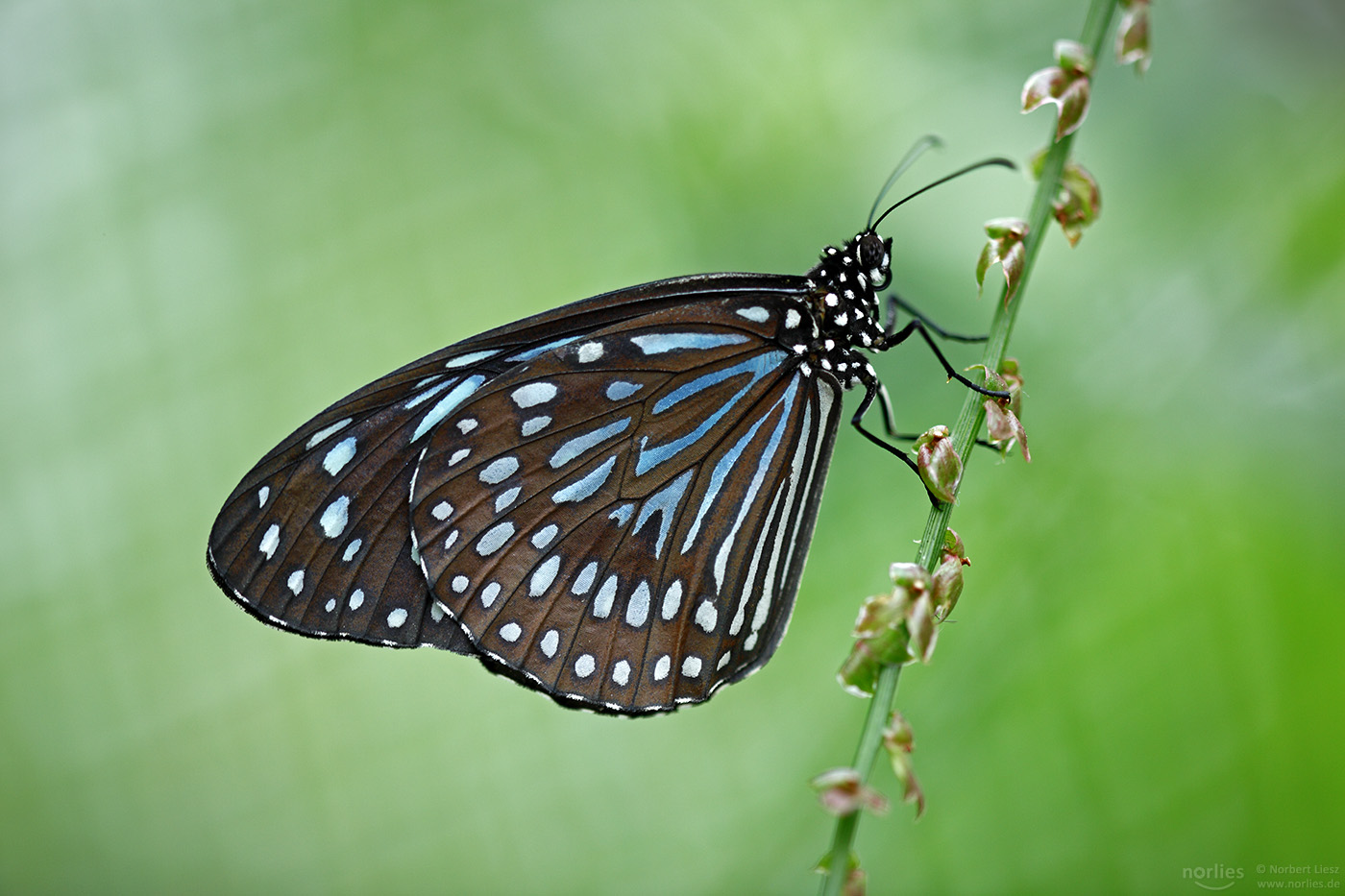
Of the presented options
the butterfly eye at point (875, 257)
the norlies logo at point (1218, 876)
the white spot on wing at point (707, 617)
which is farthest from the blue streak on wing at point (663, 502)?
the norlies logo at point (1218, 876)

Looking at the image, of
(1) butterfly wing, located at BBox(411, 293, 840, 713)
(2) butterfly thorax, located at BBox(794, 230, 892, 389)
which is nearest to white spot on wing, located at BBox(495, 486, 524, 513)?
(1) butterfly wing, located at BBox(411, 293, 840, 713)

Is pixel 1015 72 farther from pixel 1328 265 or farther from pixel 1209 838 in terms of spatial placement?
pixel 1209 838

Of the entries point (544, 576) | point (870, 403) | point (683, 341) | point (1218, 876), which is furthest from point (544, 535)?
point (1218, 876)

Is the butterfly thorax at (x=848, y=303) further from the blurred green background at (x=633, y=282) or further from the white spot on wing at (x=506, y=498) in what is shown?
the white spot on wing at (x=506, y=498)

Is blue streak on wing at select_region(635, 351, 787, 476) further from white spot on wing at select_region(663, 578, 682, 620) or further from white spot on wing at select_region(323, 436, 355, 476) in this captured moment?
white spot on wing at select_region(323, 436, 355, 476)

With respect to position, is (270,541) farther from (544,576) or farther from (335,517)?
(544,576)

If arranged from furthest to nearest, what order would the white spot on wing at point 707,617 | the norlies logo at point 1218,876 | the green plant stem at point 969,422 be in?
the white spot on wing at point 707,617 < the norlies logo at point 1218,876 < the green plant stem at point 969,422
